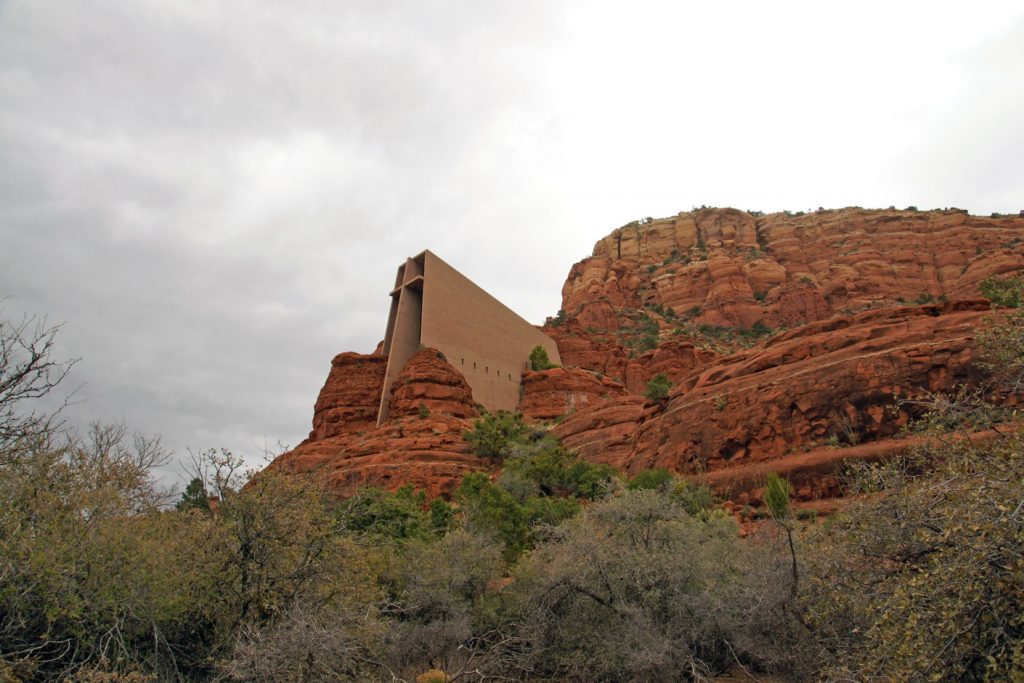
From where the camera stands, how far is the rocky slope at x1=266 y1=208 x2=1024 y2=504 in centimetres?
2069

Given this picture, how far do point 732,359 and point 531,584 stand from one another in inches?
746

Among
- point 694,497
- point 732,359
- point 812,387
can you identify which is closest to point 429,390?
point 732,359

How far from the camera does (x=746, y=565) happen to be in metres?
11.2

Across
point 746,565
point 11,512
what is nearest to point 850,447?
point 746,565

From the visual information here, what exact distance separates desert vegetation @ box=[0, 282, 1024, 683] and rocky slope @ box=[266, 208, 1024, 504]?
2.66 metres

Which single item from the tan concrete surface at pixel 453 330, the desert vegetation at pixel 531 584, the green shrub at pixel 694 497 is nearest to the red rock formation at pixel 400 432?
the tan concrete surface at pixel 453 330

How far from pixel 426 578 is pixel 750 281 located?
75.7 metres

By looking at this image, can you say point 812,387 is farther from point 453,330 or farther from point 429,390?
point 453,330

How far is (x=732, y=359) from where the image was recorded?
28.3 meters

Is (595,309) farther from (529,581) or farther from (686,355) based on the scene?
(529,581)

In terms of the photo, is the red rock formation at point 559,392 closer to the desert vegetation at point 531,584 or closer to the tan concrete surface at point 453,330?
the tan concrete surface at point 453,330

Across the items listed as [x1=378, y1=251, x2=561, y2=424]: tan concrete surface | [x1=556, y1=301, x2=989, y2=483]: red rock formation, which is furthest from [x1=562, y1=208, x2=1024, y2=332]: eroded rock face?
[x1=556, y1=301, x2=989, y2=483]: red rock formation

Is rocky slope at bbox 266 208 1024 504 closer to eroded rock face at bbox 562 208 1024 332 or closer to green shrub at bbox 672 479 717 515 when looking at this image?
eroded rock face at bbox 562 208 1024 332

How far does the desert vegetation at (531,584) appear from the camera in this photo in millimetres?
6109
